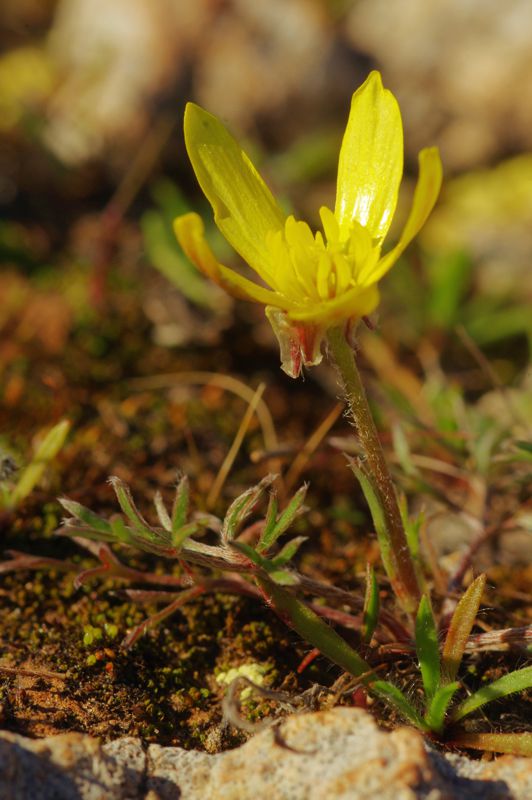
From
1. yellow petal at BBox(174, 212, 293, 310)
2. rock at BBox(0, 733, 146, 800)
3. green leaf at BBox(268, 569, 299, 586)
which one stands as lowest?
rock at BBox(0, 733, 146, 800)

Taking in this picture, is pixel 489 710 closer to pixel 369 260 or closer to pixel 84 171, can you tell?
pixel 369 260

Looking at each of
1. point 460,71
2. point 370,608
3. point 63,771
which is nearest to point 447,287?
point 460,71

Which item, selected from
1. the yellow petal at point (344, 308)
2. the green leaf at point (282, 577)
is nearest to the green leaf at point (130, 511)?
the green leaf at point (282, 577)

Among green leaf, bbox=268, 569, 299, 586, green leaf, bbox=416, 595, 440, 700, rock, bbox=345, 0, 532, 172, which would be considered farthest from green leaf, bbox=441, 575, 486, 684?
rock, bbox=345, 0, 532, 172

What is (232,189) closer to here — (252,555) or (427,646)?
(252,555)

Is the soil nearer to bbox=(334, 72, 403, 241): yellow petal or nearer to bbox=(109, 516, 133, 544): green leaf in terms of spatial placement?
bbox=(109, 516, 133, 544): green leaf

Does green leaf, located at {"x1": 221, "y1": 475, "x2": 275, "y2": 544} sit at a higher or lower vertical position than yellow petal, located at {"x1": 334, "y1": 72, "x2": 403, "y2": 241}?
lower

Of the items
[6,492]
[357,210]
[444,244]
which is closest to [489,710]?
[357,210]
